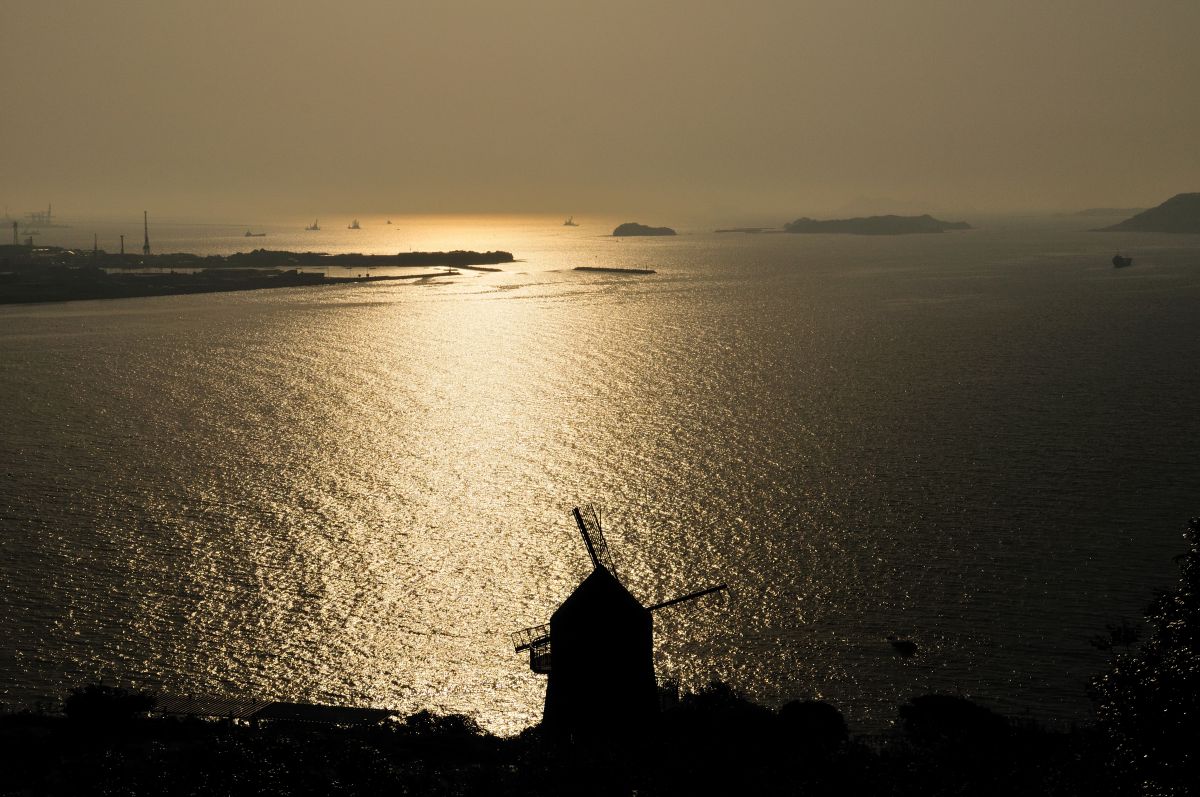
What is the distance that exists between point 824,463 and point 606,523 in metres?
12.8

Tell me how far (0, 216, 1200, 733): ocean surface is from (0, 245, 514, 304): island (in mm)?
46844

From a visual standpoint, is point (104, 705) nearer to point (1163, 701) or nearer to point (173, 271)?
point (1163, 701)

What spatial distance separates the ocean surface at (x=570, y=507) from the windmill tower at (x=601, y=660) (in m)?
4.40

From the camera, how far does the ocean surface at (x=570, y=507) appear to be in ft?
90.5

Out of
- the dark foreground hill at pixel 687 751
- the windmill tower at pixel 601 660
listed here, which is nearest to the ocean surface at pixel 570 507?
the dark foreground hill at pixel 687 751

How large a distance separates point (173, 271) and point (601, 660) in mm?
149602

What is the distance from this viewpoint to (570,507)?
4006cm

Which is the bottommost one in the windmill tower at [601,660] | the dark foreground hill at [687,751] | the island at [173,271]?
the dark foreground hill at [687,751]

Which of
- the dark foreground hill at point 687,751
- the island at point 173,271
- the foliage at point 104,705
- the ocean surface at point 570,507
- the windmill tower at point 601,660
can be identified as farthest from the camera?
the island at point 173,271

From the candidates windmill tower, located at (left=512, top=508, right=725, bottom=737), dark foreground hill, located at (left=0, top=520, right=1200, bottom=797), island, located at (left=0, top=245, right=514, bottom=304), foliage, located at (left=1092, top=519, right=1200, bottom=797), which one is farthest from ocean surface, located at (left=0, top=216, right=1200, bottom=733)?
island, located at (left=0, top=245, right=514, bottom=304)

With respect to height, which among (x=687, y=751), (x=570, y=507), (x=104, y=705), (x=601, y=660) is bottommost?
(x=687, y=751)

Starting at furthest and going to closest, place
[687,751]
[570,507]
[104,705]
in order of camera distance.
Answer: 1. [570,507]
2. [104,705]
3. [687,751]

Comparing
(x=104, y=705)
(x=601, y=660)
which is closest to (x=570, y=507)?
(x=601, y=660)

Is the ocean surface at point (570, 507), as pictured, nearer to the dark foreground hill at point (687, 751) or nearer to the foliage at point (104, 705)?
the foliage at point (104, 705)
